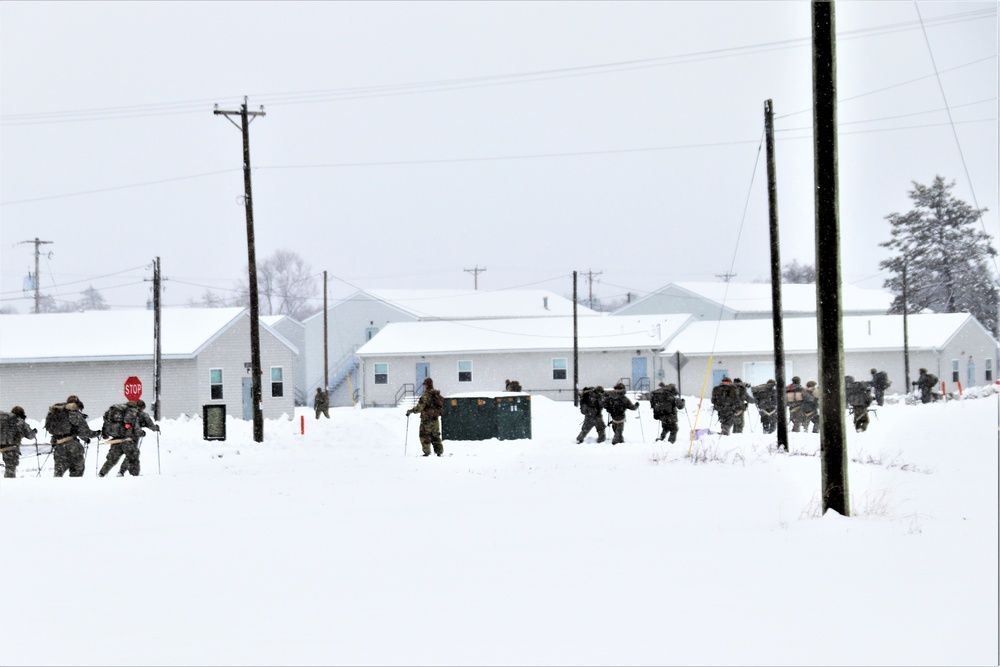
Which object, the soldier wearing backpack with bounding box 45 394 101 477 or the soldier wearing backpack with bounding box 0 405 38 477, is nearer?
the soldier wearing backpack with bounding box 45 394 101 477

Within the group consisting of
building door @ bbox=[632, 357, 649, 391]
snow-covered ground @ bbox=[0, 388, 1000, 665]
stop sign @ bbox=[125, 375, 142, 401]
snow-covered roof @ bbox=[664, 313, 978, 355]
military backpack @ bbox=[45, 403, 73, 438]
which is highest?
snow-covered roof @ bbox=[664, 313, 978, 355]

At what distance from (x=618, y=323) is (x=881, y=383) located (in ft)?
86.4

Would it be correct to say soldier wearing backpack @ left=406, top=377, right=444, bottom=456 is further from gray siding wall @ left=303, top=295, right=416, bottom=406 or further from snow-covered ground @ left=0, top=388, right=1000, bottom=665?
gray siding wall @ left=303, top=295, right=416, bottom=406

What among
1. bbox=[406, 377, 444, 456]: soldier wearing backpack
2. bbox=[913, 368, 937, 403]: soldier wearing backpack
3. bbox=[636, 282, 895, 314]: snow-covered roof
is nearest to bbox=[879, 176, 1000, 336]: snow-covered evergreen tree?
bbox=[636, 282, 895, 314]: snow-covered roof

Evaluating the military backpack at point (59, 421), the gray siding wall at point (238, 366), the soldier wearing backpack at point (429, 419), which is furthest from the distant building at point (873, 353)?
the military backpack at point (59, 421)

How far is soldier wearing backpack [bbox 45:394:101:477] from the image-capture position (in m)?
16.6

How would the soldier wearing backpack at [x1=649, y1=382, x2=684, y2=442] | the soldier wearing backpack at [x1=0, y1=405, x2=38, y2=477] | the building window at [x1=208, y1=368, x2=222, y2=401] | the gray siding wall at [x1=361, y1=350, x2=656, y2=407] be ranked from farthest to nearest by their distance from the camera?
the gray siding wall at [x1=361, y1=350, x2=656, y2=407]
the building window at [x1=208, y1=368, x2=222, y2=401]
the soldier wearing backpack at [x1=649, y1=382, x2=684, y2=442]
the soldier wearing backpack at [x1=0, y1=405, x2=38, y2=477]

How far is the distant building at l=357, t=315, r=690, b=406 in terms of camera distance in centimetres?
5381

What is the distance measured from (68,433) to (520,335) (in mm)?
41425

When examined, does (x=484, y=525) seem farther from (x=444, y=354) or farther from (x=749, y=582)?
(x=444, y=354)

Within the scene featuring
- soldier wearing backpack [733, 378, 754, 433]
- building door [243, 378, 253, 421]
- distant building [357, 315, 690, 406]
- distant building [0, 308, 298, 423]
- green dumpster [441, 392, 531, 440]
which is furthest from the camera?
distant building [357, 315, 690, 406]

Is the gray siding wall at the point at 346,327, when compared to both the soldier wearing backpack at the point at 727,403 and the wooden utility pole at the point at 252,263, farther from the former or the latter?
the soldier wearing backpack at the point at 727,403

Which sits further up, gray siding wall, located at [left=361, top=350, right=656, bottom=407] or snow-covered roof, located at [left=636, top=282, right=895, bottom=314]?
snow-covered roof, located at [left=636, top=282, right=895, bottom=314]

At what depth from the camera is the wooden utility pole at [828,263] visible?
1032 centimetres
